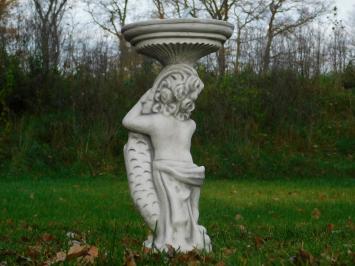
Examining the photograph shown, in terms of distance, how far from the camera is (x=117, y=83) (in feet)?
60.2

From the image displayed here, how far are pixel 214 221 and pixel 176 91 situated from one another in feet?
10.8

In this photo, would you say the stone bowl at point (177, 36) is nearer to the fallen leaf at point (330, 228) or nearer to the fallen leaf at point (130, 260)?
the fallen leaf at point (130, 260)

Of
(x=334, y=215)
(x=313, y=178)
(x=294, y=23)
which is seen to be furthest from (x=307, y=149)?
(x=294, y=23)

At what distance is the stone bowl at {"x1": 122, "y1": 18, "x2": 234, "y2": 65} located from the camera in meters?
5.09

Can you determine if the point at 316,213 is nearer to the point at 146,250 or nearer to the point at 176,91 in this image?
the point at 176,91

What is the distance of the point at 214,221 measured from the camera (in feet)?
27.1

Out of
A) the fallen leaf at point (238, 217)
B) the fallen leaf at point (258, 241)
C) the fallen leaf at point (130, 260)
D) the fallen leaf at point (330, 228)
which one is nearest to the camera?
the fallen leaf at point (130, 260)

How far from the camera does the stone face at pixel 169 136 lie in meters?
5.16

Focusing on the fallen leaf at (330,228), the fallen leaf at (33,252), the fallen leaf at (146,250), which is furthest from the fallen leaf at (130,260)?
the fallen leaf at (330,228)

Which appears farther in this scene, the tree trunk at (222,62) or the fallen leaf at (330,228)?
the tree trunk at (222,62)

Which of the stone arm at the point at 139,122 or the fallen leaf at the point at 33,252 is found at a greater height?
the stone arm at the point at 139,122

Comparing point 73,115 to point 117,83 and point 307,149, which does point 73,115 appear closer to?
point 117,83

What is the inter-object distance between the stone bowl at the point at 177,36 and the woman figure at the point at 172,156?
4.6 inches

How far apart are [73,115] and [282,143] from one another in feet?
16.1
